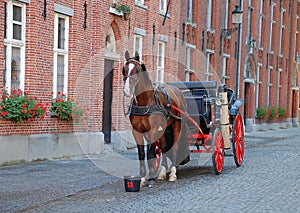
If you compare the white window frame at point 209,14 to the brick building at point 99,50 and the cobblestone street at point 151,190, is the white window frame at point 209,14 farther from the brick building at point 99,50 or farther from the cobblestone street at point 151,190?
the cobblestone street at point 151,190

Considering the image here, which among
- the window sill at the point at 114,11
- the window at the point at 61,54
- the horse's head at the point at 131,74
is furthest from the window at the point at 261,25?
the horse's head at the point at 131,74

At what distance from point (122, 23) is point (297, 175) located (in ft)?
24.9

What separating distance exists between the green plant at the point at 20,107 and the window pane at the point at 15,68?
0.82 feet

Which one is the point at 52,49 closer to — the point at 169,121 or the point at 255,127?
the point at 169,121

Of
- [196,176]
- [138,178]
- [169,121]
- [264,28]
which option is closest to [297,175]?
[196,176]

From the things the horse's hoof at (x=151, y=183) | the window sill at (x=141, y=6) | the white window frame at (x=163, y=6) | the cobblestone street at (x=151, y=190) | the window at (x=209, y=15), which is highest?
the window at (x=209, y=15)

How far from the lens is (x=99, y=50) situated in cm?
1647

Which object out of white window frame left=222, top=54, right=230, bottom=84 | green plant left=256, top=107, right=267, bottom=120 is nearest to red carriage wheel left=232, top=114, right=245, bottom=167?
white window frame left=222, top=54, right=230, bottom=84

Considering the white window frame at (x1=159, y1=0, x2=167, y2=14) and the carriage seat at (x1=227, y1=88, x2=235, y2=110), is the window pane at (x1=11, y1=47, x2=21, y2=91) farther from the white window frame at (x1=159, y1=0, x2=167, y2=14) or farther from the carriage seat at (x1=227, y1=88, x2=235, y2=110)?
the white window frame at (x1=159, y1=0, x2=167, y2=14)

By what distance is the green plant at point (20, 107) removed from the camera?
1271 cm

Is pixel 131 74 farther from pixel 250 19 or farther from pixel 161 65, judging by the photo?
pixel 250 19

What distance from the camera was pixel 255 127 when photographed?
32281mm

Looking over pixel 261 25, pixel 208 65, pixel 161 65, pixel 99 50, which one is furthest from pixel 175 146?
pixel 261 25

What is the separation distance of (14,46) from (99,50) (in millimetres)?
3512
